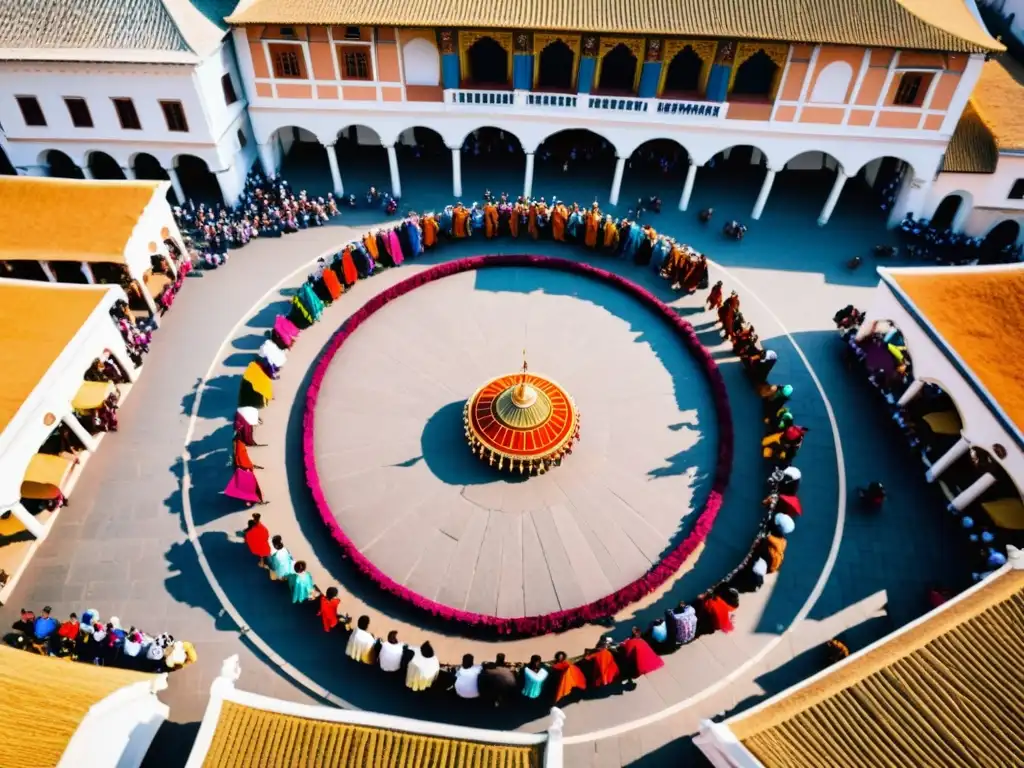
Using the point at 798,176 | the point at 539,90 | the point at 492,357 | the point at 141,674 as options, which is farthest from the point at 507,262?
the point at 141,674

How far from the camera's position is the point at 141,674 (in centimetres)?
1600

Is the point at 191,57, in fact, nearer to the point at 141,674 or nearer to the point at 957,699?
the point at 141,674

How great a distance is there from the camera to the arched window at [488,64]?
3075 cm

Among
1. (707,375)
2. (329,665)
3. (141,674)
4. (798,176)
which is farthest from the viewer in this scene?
(798,176)

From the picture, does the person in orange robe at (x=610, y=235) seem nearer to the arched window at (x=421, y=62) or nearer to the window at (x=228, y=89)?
the arched window at (x=421, y=62)

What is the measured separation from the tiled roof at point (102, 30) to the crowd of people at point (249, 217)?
245 inches

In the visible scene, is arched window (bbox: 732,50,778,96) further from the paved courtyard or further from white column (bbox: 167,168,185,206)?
white column (bbox: 167,168,185,206)

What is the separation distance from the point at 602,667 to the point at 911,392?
46.7ft

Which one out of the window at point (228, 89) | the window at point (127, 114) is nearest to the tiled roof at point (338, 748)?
the window at point (127, 114)

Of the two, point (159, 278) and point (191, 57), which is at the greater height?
point (191, 57)

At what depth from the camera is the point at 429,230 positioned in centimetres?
2936

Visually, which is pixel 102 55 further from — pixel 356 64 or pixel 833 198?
pixel 833 198

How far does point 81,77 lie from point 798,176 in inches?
1234

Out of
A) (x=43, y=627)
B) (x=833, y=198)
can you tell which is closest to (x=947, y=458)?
(x=833, y=198)
